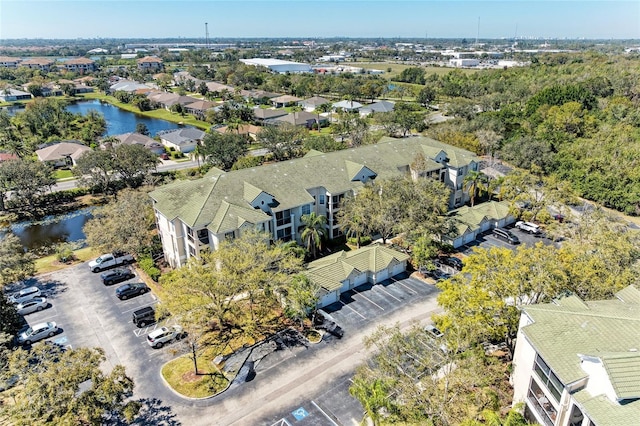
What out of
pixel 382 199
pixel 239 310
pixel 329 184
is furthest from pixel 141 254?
pixel 382 199

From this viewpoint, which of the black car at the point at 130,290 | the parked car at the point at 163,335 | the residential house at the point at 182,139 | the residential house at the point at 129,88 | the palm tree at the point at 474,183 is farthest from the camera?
the residential house at the point at 129,88

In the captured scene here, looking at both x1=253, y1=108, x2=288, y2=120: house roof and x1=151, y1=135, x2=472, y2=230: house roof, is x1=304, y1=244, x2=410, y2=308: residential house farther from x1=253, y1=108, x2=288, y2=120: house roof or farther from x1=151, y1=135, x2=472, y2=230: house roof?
x1=253, y1=108, x2=288, y2=120: house roof

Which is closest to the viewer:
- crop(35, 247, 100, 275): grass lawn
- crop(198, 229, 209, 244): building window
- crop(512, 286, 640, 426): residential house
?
crop(512, 286, 640, 426): residential house

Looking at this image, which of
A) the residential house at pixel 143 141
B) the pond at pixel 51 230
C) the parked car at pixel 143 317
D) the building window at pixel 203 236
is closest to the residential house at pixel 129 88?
the residential house at pixel 143 141

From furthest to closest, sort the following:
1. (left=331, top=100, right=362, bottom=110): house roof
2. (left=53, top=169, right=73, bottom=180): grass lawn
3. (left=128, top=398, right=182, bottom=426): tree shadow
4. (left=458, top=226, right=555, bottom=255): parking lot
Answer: (left=331, top=100, right=362, bottom=110): house roof, (left=53, top=169, right=73, bottom=180): grass lawn, (left=458, top=226, right=555, bottom=255): parking lot, (left=128, top=398, right=182, bottom=426): tree shadow

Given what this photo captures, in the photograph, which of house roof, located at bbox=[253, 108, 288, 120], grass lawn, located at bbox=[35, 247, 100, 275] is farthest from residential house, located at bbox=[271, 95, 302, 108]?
grass lawn, located at bbox=[35, 247, 100, 275]

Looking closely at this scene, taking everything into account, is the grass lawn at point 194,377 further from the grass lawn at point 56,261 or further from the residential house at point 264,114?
the residential house at point 264,114

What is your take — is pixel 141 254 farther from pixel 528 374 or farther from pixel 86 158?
pixel 528 374
